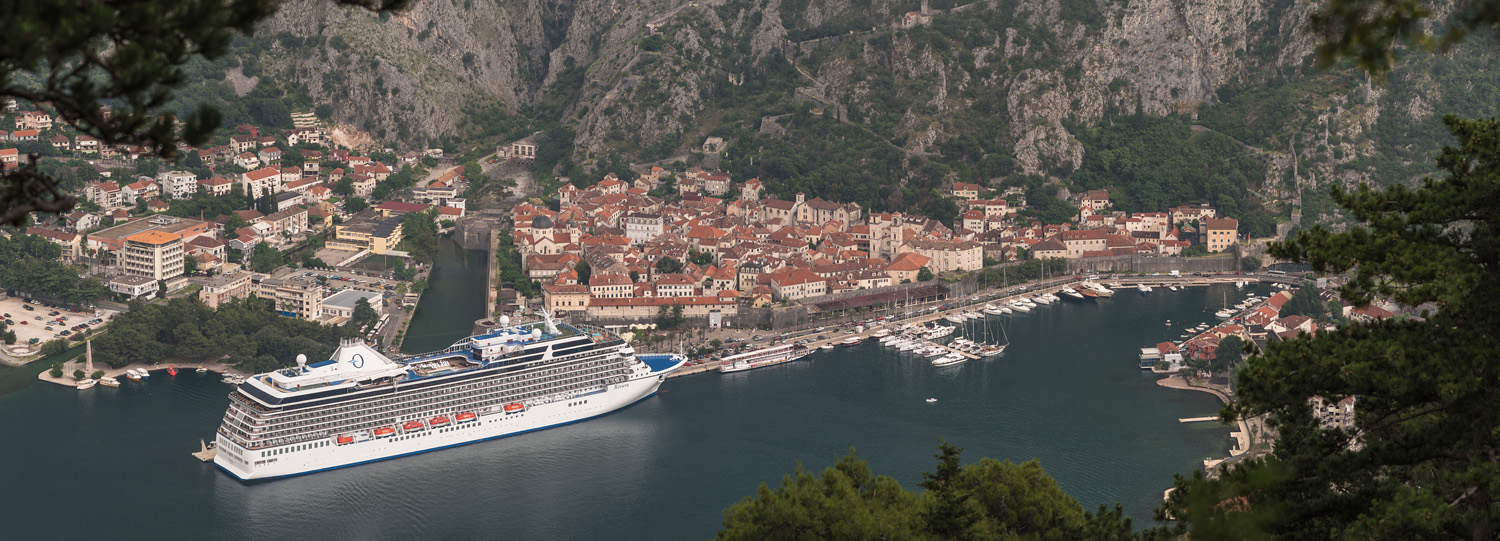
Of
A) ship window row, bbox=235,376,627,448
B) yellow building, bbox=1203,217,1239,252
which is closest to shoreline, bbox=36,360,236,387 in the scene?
ship window row, bbox=235,376,627,448

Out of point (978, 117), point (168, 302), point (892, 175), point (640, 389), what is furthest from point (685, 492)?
point (978, 117)

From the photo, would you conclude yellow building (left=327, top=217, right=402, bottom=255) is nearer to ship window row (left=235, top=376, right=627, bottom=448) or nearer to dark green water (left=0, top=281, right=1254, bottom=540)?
dark green water (left=0, top=281, right=1254, bottom=540)

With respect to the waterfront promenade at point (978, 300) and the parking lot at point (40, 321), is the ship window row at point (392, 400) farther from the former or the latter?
the parking lot at point (40, 321)

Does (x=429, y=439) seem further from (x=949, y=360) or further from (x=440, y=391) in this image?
(x=949, y=360)

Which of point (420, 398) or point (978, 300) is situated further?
point (978, 300)

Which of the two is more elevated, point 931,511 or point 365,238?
point 365,238

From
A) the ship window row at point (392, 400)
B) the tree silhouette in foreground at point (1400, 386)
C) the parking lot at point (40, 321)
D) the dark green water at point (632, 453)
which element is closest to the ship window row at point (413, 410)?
the ship window row at point (392, 400)

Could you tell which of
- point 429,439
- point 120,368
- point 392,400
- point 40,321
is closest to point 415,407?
point 392,400
